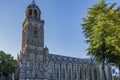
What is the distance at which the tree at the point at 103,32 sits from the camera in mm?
19875

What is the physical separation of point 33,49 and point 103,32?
42.3 m

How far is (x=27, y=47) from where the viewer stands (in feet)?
197

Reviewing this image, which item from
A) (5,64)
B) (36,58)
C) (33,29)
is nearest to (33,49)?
(36,58)

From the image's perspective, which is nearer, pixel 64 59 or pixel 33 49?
pixel 33 49

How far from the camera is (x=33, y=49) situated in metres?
61.1

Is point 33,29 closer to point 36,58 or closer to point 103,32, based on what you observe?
point 36,58

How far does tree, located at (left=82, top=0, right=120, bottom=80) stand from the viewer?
19.9 meters

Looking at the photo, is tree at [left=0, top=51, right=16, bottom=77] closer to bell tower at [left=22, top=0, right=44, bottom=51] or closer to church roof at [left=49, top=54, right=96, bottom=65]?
bell tower at [left=22, top=0, right=44, bottom=51]

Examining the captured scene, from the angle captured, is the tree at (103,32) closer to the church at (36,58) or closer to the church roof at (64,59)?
the church at (36,58)

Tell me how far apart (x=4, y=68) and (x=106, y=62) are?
32.5 meters

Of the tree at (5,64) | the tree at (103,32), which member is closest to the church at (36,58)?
the tree at (5,64)

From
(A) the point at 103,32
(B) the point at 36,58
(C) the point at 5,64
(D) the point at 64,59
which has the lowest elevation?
(C) the point at 5,64

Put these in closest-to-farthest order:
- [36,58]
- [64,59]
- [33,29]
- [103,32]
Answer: [103,32] → [36,58] → [33,29] → [64,59]

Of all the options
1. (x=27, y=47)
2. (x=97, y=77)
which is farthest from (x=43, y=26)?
(x=97, y=77)
